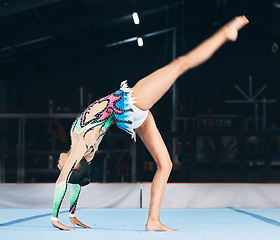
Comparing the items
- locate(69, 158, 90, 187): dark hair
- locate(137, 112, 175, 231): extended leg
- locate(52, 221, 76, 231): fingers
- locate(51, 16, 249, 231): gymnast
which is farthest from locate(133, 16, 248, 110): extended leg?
locate(52, 221, 76, 231): fingers

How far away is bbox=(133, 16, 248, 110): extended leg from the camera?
215 cm

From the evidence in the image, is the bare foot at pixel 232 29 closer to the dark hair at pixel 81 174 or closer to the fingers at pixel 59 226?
the dark hair at pixel 81 174

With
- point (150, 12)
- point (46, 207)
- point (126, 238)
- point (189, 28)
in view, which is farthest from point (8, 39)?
point (126, 238)

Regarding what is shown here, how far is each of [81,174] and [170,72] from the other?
27.5 inches

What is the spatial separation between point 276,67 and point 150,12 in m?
4.35

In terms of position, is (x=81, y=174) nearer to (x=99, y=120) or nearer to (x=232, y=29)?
(x=99, y=120)

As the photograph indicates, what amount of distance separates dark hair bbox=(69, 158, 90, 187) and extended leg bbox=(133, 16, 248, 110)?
42 centimetres

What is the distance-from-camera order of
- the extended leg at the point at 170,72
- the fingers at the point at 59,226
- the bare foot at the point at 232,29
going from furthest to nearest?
the bare foot at the point at 232,29 < the extended leg at the point at 170,72 < the fingers at the point at 59,226

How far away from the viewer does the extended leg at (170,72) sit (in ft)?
7.07

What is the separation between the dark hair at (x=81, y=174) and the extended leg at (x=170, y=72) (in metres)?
0.42

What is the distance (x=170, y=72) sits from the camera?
87.2 inches

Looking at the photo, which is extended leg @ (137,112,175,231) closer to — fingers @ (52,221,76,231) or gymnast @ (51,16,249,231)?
gymnast @ (51,16,249,231)

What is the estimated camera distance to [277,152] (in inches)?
281

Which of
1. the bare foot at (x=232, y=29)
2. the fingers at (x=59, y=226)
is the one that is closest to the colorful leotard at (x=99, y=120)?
the fingers at (x=59, y=226)
